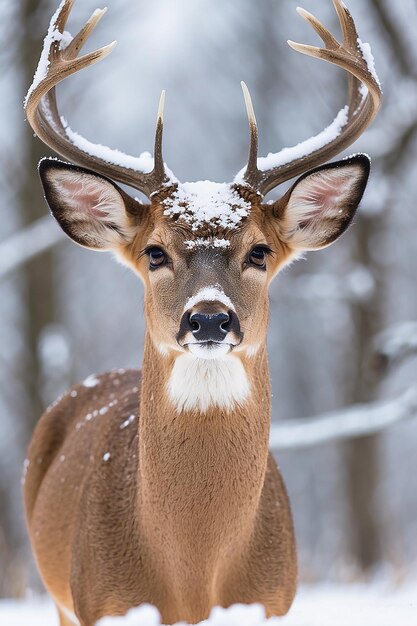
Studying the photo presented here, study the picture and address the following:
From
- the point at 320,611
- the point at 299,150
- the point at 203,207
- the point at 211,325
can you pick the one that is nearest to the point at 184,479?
the point at 211,325

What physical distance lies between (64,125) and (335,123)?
1.24 meters

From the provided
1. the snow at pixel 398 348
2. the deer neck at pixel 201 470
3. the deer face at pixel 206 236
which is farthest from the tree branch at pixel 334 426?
the deer neck at pixel 201 470

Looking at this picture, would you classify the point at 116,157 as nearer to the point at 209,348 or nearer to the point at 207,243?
the point at 207,243

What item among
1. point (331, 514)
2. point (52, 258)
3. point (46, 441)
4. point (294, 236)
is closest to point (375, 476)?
point (52, 258)

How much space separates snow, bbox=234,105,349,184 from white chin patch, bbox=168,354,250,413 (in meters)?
0.86

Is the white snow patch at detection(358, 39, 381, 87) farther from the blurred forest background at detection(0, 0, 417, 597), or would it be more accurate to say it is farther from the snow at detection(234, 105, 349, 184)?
the blurred forest background at detection(0, 0, 417, 597)

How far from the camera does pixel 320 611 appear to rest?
211 inches

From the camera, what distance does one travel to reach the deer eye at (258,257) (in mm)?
4473

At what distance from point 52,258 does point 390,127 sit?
405 centimetres

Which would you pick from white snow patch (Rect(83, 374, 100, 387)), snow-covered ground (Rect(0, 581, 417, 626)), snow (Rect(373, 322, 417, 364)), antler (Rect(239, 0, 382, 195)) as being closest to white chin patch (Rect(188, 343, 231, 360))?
snow-covered ground (Rect(0, 581, 417, 626))

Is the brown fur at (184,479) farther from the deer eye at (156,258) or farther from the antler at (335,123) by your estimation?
the antler at (335,123)

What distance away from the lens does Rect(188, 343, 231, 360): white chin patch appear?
395 cm

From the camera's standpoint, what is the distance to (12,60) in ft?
37.1

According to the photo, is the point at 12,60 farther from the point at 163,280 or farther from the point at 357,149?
the point at 163,280
